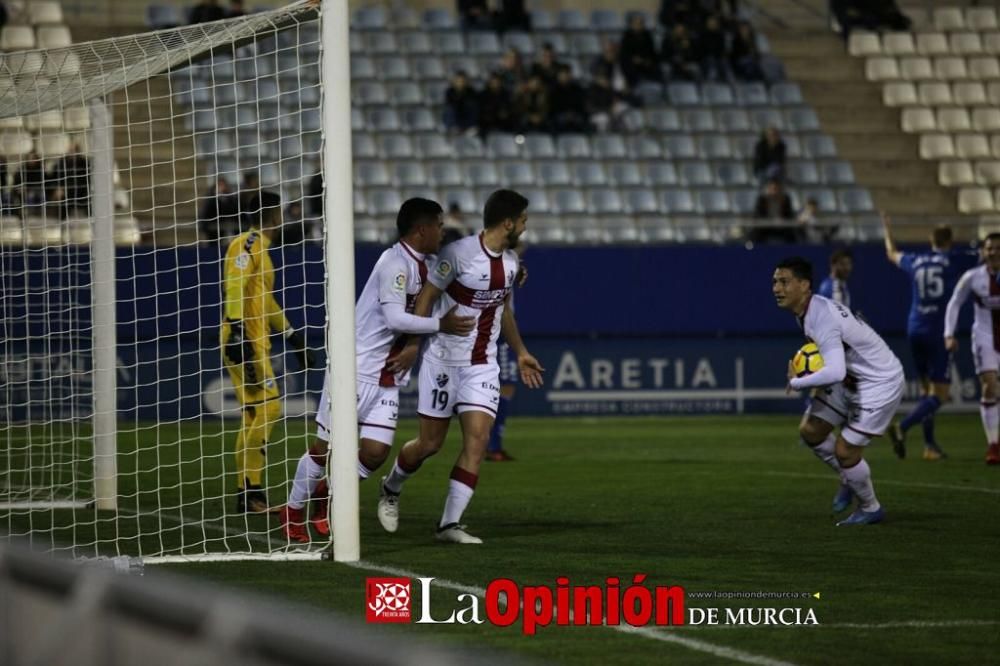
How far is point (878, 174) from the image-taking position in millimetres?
27391

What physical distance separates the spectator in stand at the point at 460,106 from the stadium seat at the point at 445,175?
750 millimetres

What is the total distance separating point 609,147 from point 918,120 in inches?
235

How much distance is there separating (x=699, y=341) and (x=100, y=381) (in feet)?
42.4

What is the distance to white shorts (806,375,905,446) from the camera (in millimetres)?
10008

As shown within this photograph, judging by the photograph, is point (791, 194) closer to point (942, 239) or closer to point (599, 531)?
point (942, 239)

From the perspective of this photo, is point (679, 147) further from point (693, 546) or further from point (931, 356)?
point (693, 546)

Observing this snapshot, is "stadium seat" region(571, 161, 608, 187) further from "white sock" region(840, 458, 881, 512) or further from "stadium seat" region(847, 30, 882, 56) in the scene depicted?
"white sock" region(840, 458, 881, 512)

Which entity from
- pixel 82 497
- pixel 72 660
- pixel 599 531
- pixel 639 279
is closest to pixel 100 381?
pixel 82 497

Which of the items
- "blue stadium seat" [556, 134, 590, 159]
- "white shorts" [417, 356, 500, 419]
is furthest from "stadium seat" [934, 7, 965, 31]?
"white shorts" [417, 356, 500, 419]

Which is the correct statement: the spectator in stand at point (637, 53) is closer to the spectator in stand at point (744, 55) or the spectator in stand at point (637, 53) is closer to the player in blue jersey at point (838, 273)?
the spectator in stand at point (744, 55)

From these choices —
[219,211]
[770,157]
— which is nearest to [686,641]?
[219,211]

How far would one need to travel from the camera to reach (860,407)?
33.1 ft

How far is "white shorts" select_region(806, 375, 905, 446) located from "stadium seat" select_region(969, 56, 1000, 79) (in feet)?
65.2

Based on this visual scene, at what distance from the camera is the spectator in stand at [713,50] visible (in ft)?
88.5
